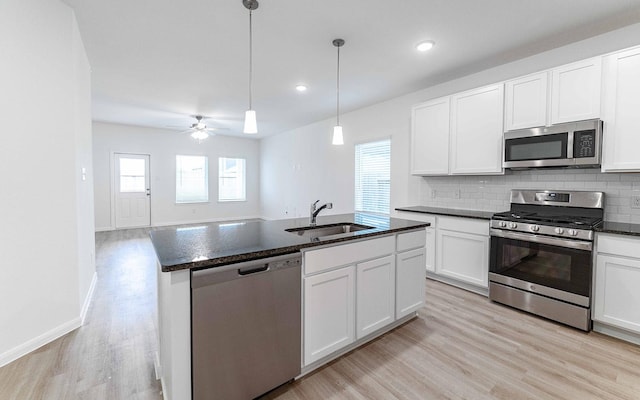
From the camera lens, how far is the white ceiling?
2.36 metres

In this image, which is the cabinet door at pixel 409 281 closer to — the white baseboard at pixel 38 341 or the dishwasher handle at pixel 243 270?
the dishwasher handle at pixel 243 270

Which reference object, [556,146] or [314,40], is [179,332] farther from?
[556,146]

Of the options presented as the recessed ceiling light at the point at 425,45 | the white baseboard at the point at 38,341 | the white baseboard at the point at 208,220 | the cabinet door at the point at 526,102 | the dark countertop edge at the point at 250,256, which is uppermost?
the recessed ceiling light at the point at 425,45

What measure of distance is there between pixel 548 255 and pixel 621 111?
1.35 meters

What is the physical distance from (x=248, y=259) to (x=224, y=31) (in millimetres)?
2310

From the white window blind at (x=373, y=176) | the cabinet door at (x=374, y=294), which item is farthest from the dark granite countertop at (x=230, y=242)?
the white window blind at (x=373, y=176)

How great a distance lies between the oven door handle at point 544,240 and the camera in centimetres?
245

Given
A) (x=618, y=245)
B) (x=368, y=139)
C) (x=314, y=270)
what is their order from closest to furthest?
(x=314, y=270), (x=618, y=245), (x=368, y=139)

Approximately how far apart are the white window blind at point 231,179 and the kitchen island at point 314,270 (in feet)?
22.6

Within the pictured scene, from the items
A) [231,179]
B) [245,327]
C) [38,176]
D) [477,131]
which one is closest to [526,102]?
[477,131]

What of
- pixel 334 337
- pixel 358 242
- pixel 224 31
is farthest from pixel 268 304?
pixel 224 31

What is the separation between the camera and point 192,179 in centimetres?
846

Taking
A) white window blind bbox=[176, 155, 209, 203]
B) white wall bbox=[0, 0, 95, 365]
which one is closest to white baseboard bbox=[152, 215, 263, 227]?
white window blind bbox=[176, 155, 209, 203]

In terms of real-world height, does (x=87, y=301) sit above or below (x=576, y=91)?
below
